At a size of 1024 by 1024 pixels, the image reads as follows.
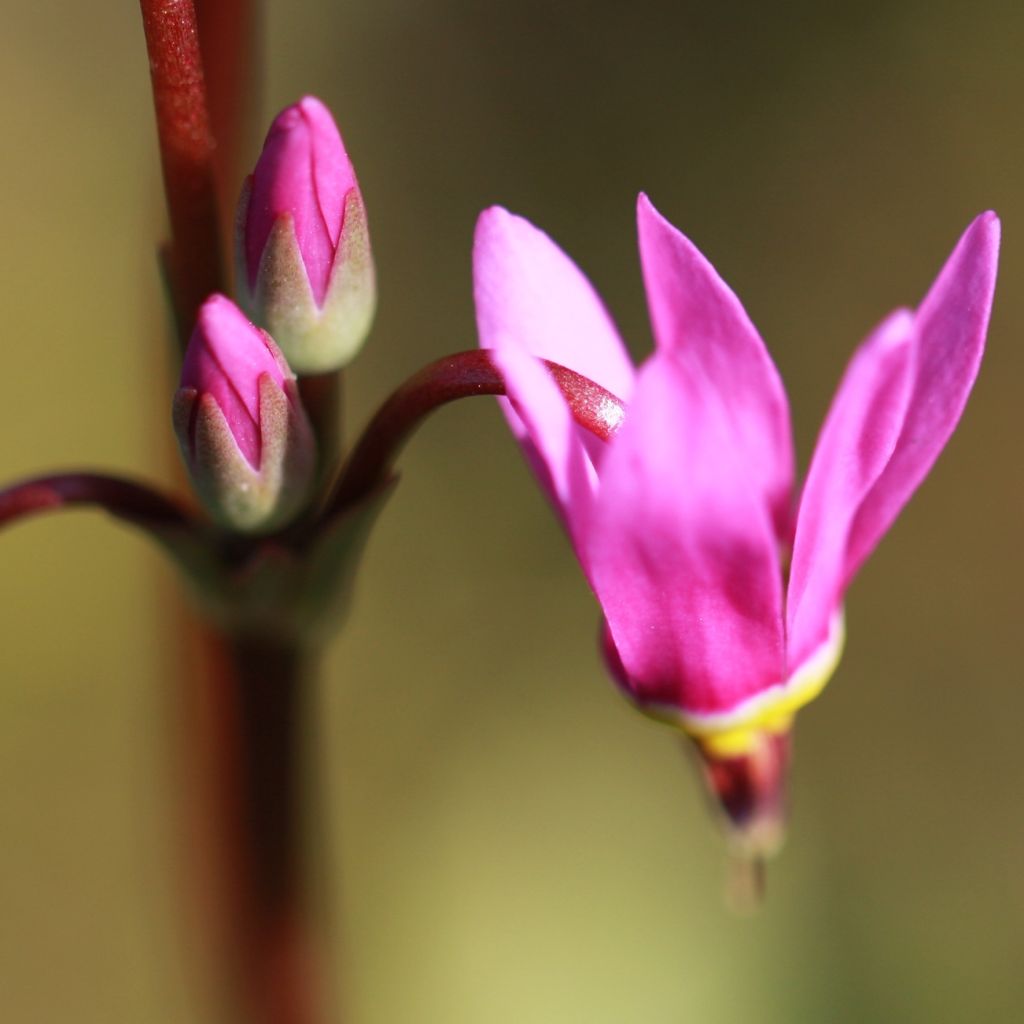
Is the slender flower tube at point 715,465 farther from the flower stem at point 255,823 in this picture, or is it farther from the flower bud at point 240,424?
the flower stem at point 255,823

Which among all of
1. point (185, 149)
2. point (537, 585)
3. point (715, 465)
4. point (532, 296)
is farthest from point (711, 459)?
point (537, 585)

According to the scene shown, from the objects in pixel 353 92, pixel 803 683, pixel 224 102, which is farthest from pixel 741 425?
pixel 353 92

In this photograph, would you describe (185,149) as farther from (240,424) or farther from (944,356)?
(944,356)

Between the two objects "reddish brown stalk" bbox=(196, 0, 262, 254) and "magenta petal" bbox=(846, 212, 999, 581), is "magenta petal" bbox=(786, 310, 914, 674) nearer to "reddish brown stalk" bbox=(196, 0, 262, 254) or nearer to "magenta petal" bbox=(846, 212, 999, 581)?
"magenta petal" bbox=(846, 212, 999, 581)

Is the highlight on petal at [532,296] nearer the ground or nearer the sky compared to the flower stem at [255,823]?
nearer the sky

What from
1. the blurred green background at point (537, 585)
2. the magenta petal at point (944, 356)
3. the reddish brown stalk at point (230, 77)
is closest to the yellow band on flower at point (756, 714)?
the magenta petal at point (944, 356)

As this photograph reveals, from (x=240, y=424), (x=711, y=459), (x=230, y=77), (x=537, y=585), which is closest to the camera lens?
(x=711, y=459)

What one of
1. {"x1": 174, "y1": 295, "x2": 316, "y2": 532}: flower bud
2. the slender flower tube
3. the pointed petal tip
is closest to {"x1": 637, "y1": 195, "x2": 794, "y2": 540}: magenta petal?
the slender flower tube

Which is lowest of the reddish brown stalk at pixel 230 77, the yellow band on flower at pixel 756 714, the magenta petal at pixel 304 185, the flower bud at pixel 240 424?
the yellow band on flower at pixel 756 714

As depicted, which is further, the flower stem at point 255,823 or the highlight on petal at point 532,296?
the flower stem at point 255,823
